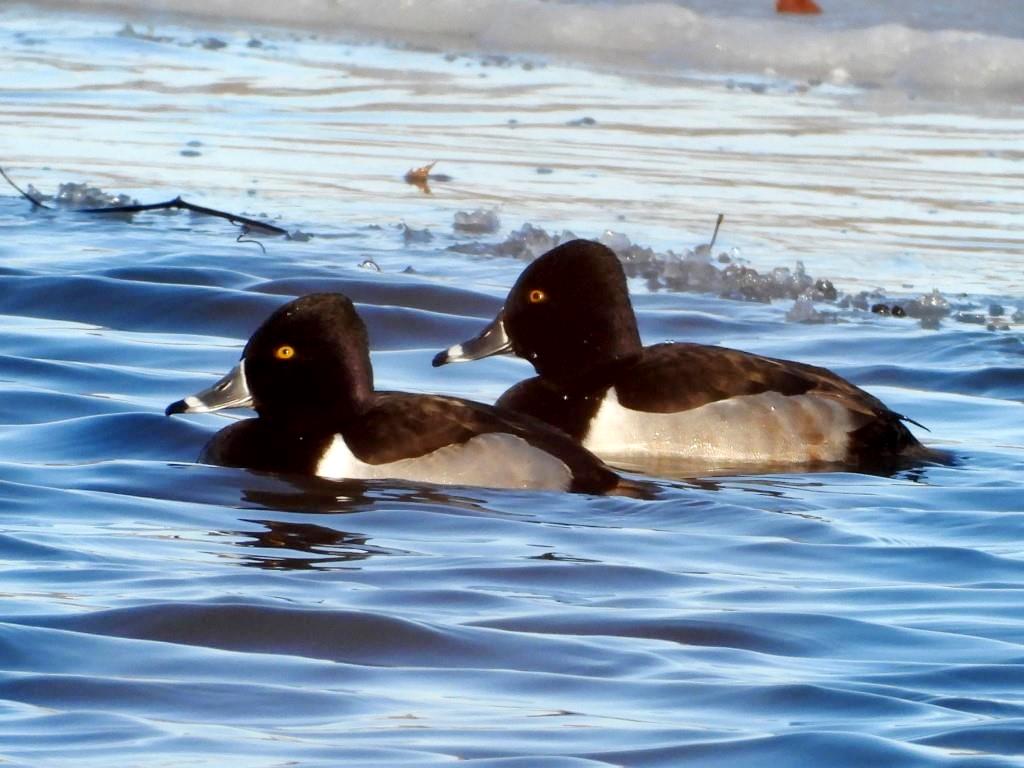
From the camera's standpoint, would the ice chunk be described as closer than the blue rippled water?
No

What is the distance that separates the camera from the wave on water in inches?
655

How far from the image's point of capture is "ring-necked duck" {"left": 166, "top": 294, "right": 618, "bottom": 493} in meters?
6.61

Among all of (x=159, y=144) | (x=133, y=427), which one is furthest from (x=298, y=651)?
(x=159, y=144)

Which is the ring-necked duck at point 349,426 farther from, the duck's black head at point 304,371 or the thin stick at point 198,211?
the thin stick at point 198,211

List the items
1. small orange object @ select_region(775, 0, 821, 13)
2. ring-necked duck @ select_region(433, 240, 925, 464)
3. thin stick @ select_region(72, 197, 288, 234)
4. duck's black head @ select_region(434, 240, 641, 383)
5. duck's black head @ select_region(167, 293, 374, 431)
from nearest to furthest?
duck's black head @ select_region(167, 293, 374, 431)
ring-necked duck @ select_region(433, 240, 925, 464)
duck's black head @ select_region(434, 240, 641, 383)
thin stick @ select_region(72, 197, 288, 234)
small orange object @ select_region(775, 0, 821, 13)

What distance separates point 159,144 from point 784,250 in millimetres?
4117

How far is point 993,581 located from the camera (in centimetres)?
552

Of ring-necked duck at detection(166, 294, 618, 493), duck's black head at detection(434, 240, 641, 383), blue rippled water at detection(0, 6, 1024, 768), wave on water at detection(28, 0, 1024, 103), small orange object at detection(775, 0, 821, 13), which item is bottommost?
Answer: blue rippled water at detection(0, 6, 1024, 768)

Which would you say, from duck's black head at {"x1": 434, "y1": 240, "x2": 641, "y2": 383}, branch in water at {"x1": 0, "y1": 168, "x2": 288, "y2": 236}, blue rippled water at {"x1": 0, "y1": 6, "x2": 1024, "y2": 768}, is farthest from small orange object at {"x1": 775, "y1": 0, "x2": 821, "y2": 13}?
duck's black head at {"x1": 434, "y1": 240, "x2": 641, "y2": 383}

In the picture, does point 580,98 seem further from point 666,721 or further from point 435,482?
point 666,721

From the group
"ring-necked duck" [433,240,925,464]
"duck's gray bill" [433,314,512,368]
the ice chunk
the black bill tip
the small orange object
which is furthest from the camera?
the small orange object

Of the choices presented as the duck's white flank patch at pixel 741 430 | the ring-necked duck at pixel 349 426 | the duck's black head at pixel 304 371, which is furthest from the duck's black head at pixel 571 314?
the duck's black head at pixel 304 371

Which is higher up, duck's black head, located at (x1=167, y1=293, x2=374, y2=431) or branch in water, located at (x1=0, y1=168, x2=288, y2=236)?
branch in water, located at (x1=0, y1=168, x2=288, y2=236)

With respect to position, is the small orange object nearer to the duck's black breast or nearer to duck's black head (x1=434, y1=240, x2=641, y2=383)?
duck's black head (x1=434, y1=240, x2=641, y2=383)
